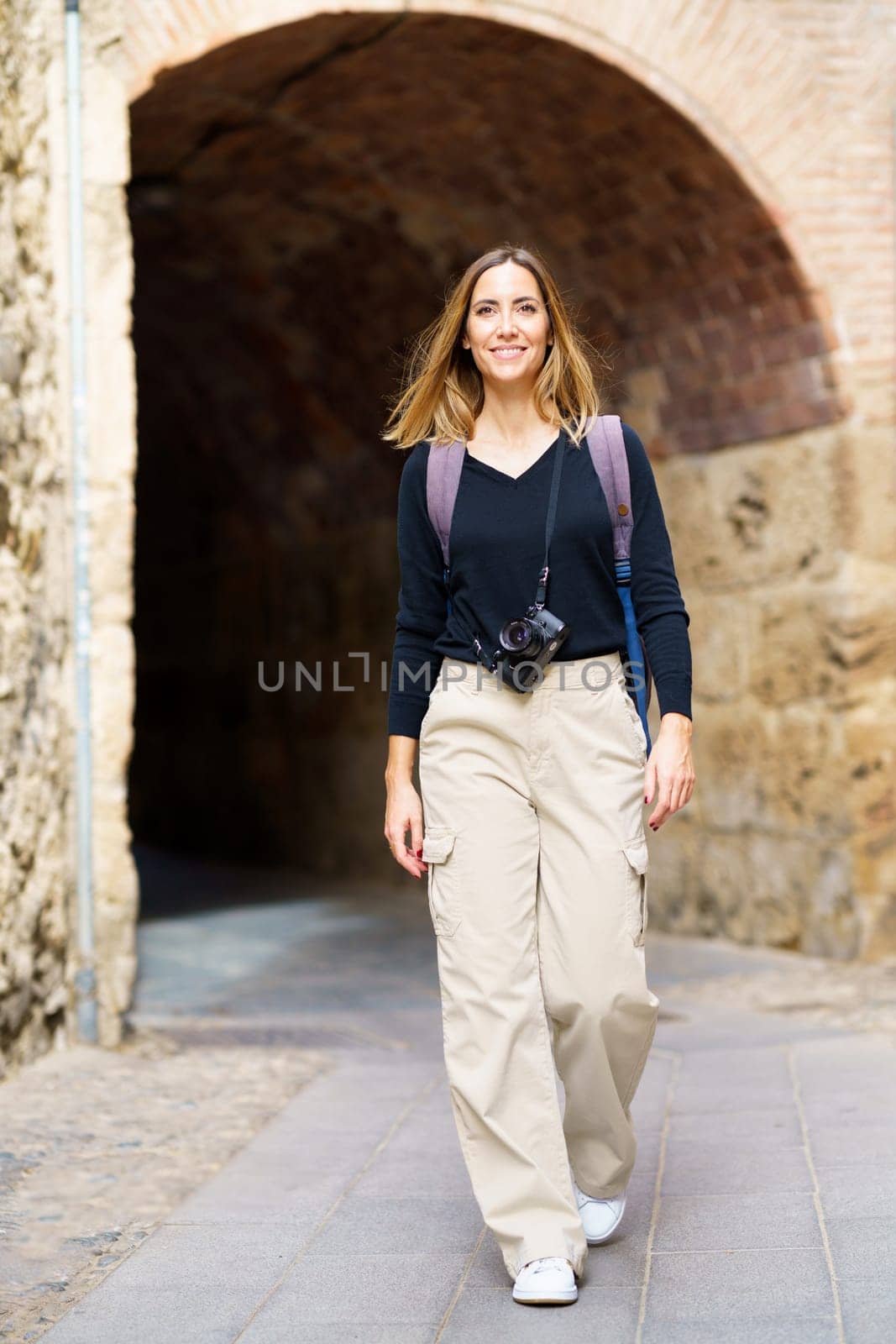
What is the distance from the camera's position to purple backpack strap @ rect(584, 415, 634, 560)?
2666 mm

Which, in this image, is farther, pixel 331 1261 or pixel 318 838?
pixel 318 838

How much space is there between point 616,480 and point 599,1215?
4.07 ft

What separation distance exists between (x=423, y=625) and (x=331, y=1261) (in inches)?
43.4

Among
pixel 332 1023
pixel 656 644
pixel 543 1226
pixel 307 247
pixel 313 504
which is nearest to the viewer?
pixel 543 1226

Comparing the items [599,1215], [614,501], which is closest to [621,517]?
[614,501]

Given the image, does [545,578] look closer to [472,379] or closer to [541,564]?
[541,564]

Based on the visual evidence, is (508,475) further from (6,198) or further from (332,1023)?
(332,1023)

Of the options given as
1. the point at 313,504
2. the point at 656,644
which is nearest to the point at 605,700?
the point at 656,644

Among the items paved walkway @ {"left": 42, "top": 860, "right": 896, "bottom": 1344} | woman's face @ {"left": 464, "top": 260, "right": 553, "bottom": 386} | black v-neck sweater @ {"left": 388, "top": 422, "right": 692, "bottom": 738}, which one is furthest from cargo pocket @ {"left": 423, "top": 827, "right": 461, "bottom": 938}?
woman's face @ {"left": 464, "top": 260, "right": 553, "bottom": 386}

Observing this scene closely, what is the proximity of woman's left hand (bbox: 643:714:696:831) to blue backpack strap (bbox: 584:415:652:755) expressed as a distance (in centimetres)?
7

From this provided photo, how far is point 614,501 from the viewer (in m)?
2.67

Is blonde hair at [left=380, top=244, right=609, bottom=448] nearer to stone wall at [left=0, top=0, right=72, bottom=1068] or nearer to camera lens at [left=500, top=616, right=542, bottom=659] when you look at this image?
camera lens at [left=500, top=616, right=542, bottom=659]

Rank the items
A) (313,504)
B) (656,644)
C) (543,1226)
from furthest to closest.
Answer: (313,504) < (656,644) < (543,1226)

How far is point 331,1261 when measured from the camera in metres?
2.74
